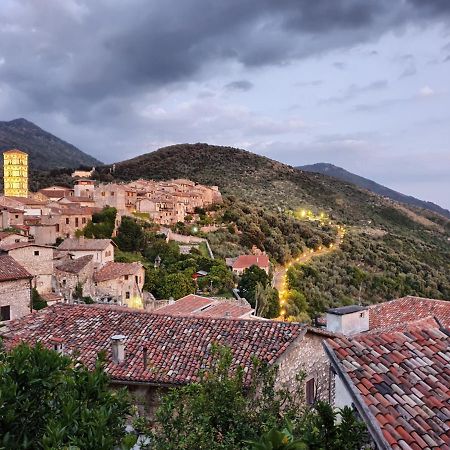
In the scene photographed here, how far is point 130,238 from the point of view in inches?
1836

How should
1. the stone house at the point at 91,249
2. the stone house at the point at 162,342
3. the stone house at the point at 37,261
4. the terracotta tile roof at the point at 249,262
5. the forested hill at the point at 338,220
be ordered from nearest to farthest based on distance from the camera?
the stone house at the point at 162,342
the stone house at the point at 37,261
the stone house at the point at 91,249
the terracotta tile roof at the point at 249,262
the forested hill at the point at 338,220

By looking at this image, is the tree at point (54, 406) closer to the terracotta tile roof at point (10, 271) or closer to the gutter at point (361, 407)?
the gutter at point (361, 407)

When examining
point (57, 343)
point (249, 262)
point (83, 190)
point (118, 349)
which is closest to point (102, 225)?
point (249, 262)

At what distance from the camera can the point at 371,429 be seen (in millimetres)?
4922

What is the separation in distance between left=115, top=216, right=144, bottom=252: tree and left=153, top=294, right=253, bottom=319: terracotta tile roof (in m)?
22.8

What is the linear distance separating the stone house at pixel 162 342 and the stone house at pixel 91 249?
77.5ft

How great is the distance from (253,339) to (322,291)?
127ft

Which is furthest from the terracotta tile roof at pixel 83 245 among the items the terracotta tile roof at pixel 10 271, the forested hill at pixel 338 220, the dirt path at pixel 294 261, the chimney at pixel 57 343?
the chimney at pixel 57 343

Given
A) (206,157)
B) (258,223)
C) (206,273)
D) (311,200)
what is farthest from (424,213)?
(206,273)

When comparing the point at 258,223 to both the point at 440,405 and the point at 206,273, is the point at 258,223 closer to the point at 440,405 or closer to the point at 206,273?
the point at 206,273

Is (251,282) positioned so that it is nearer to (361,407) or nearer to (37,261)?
(37,261)

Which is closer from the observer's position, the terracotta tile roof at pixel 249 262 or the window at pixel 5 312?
the window at pixel 5 312

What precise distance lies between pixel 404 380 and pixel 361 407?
3.41 feet

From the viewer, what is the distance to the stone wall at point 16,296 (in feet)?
71.9
